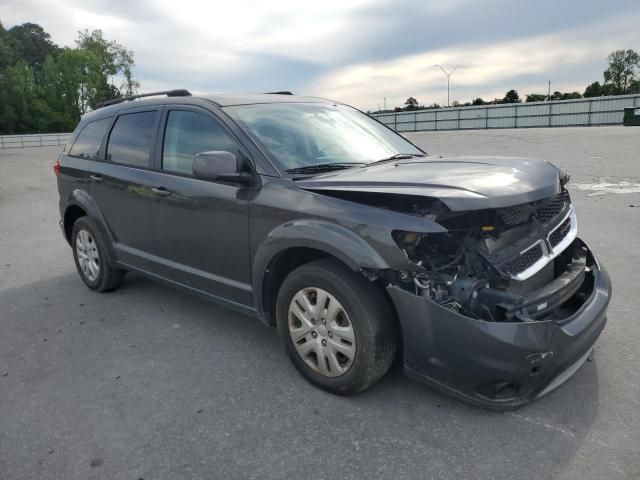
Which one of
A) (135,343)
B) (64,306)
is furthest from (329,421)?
(64,306)

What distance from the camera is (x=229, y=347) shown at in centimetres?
385

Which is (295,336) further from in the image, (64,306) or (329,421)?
(64,306)

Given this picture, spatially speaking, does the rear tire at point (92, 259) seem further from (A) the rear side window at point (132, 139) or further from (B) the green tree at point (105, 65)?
(B) the green tree at point (105, 65)

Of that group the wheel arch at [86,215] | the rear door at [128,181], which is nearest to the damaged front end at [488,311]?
the rear door at [128,181]

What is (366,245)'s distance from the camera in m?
2.78

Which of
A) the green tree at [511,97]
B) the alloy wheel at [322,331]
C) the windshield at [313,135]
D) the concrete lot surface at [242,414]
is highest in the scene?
the green tree at [511,97]

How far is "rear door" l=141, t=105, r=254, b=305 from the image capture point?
3549 mm

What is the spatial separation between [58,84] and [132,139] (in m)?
93.6

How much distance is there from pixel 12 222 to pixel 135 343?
6.73m

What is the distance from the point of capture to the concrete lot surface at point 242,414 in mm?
2512

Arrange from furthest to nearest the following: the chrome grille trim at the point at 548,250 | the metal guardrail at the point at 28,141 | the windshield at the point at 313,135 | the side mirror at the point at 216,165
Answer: the metal guardrail at the point at 28,141
the windshield at the point at 313,135
the side mirror at the point at 216,165
the chrome grille trim at the point at 548,250

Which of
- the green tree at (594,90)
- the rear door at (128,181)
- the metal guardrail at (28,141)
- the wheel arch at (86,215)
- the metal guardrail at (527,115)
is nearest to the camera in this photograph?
the rear door at (128,181)

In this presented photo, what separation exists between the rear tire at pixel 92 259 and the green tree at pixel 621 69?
386 feet

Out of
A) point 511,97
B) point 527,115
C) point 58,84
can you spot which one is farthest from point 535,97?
point 58,84
